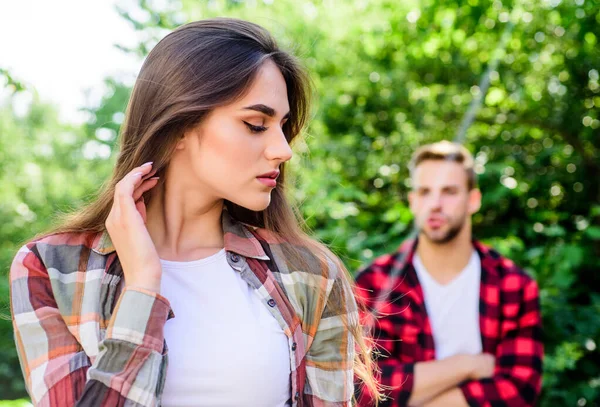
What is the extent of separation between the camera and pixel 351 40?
452 cm

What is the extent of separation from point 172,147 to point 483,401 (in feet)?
5.70

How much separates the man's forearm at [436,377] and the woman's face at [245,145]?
1.42 meters

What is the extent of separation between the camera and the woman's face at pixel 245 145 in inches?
58.6

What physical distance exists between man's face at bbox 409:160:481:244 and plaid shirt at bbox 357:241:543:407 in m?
0.20

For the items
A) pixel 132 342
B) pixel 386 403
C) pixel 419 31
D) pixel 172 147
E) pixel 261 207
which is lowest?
pixel 386 403

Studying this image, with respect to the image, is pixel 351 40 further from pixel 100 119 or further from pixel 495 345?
pixel 495 345

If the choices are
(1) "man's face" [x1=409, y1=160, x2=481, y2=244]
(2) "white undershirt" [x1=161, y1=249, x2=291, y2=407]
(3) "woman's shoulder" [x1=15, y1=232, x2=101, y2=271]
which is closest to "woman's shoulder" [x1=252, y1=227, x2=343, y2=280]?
(2) "white undershirt" [x1=161, y1=249, x2=291, y2=407]

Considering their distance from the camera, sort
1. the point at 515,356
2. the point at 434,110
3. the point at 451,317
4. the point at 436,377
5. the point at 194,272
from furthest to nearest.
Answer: the point at 434,110 < the point at 451,317 < the point at 515,356 < the point at 436,377 < the point at 194,272

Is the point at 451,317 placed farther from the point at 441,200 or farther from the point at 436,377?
the point at 441,200

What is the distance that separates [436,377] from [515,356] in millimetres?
351

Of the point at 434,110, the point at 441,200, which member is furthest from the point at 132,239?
the point at 434,110

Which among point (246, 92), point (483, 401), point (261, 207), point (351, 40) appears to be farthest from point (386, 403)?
point (351, 40)

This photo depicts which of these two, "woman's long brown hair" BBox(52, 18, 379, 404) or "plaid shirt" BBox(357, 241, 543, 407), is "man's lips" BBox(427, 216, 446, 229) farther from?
"woman's long brown hair" BBox(52, 18, 379, 404)

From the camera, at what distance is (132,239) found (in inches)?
54.9
